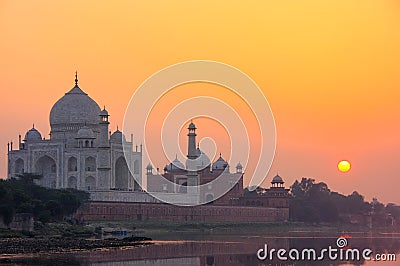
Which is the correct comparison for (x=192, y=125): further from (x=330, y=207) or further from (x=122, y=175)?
(x=330, y=207)

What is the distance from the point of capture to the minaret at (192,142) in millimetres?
80481

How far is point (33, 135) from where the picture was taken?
239 ft

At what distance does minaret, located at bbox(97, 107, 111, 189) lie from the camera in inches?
2729

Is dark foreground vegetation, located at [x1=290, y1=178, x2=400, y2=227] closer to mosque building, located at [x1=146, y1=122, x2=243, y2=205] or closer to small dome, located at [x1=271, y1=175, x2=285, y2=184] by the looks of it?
small dome, located at [x1=271, y1=175, x2=285, y2=184]

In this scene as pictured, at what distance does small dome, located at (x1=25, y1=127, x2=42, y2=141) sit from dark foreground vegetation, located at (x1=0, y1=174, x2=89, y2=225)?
25.0ft

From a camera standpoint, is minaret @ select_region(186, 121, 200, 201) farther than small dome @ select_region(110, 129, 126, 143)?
Yes

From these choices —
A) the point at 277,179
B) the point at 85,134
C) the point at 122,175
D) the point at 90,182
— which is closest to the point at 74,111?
the point at 85,134

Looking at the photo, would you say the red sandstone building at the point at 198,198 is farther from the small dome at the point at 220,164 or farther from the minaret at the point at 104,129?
the minaret at the point at 104,129

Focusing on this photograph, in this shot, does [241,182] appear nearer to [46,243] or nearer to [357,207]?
[357,207]

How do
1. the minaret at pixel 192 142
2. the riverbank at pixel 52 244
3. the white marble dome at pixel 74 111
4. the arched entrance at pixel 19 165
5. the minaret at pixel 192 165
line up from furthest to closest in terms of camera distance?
1. the minaret at pixel 192 142
2. the minaret at pixel 192 165
3. the white marble dome at pixel 74 111
4. the arched entrance at pixel 19 165
5. the riverbank at pixel 52 244

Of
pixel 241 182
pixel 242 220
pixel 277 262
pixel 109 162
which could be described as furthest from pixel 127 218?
pixel 277 262

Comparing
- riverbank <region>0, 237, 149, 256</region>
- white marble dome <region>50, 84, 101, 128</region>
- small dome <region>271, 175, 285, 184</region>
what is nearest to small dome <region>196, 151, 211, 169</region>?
small dome <region>271, 175, 285, 184</region>

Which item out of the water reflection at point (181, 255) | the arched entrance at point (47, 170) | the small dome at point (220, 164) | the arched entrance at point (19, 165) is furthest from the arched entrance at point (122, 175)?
Result: the water reflection at point (181, 255)

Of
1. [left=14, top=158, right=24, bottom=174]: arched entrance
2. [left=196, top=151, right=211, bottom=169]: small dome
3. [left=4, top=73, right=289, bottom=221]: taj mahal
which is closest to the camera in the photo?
[left=4, top=73, right=289, bottom=221]: taj mahal
